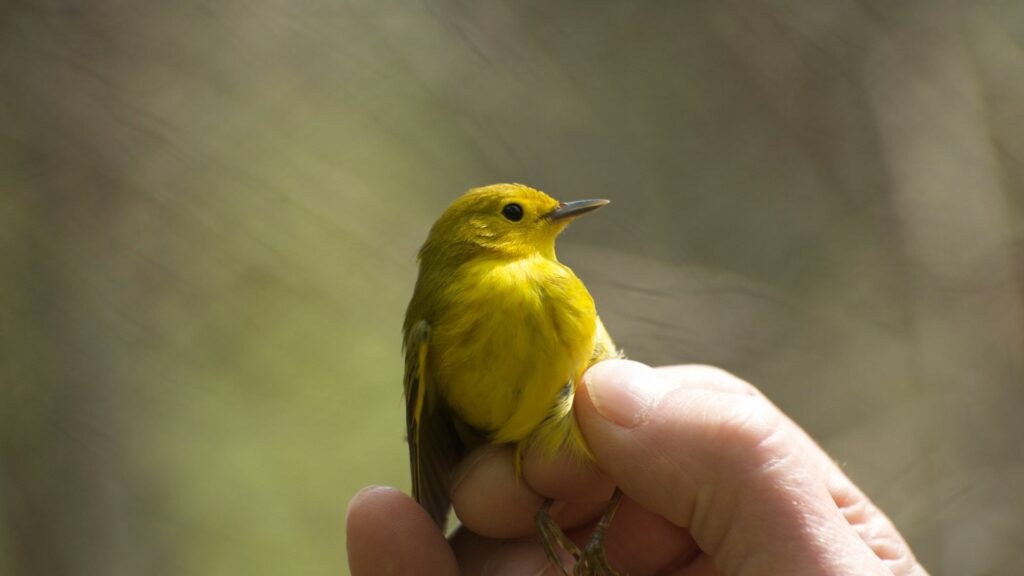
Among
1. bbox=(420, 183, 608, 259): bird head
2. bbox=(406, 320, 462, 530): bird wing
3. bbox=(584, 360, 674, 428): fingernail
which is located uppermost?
bbox=(420, 183, 608, 259): bird head

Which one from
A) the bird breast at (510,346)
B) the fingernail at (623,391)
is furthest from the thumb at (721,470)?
the bird breast at (510,346)

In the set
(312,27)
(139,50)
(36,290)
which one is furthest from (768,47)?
(36,290)

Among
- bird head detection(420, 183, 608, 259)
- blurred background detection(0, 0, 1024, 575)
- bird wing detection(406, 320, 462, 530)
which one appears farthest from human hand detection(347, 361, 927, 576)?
blurred background detection(0, 0, 1024, 575)

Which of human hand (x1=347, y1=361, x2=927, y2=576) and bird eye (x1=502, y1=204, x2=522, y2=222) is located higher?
bird eye (x1=502, y1=204, x2=522, y2=222)

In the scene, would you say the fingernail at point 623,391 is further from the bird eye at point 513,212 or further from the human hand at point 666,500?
the bird eye at point 513,212

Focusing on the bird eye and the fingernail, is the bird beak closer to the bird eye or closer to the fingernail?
the bird eye

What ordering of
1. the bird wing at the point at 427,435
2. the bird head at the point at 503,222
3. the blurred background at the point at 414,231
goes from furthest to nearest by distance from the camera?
the blurred background at the point at 414,231
the bird head at the point at 503,222
the bird wing at the point at 427,435
